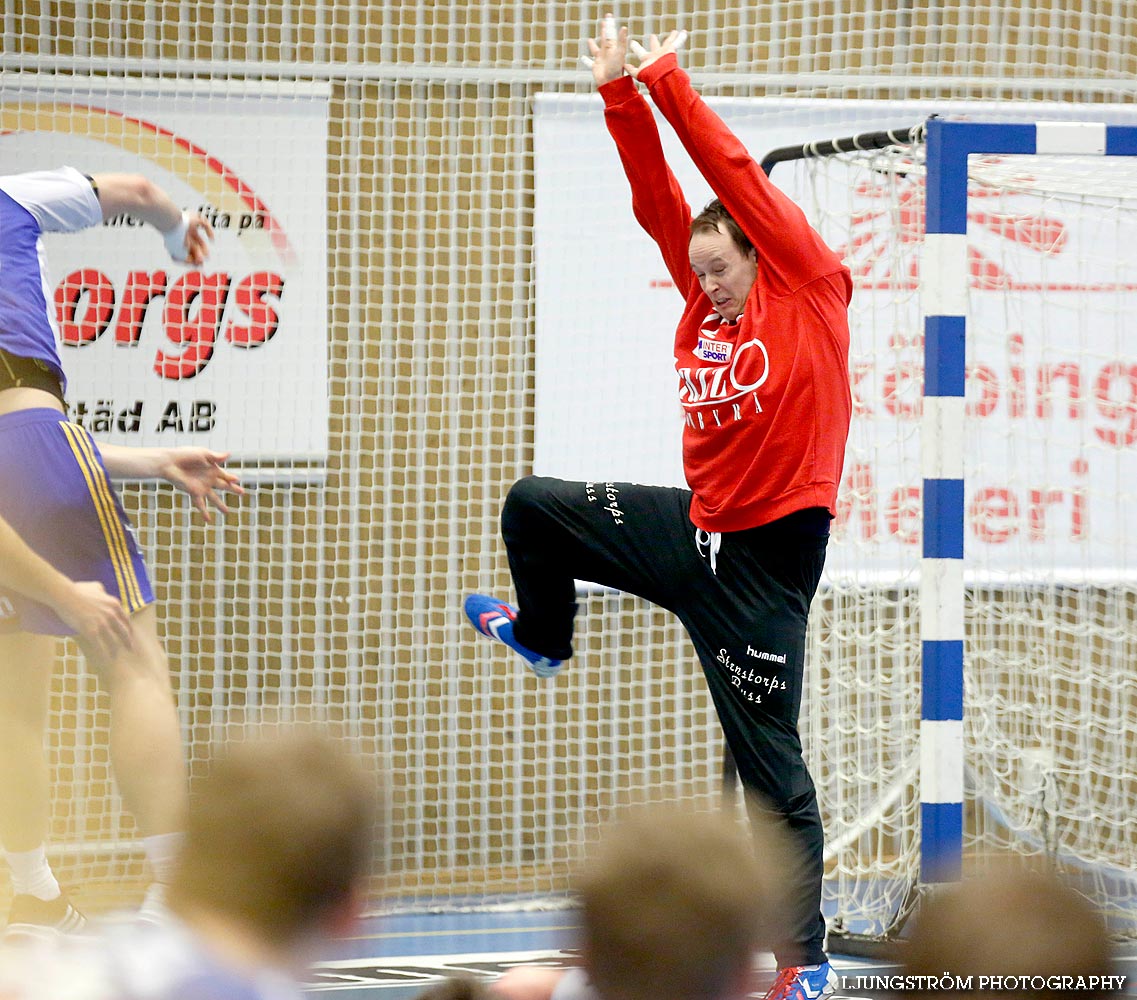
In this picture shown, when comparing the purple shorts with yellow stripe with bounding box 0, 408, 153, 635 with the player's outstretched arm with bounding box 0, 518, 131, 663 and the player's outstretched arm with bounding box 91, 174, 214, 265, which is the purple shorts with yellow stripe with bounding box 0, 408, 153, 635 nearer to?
the player's outstretched arm with bounding box 0, 518, 131, 663

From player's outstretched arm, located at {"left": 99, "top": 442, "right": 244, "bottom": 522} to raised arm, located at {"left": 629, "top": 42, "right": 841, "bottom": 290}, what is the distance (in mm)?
1128

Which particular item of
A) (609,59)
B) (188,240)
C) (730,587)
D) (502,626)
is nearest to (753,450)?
(730,587)

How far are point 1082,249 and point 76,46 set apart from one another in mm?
3485

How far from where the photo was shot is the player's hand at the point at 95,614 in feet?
7.34

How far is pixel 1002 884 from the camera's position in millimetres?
994

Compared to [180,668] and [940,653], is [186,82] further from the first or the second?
[940,653]

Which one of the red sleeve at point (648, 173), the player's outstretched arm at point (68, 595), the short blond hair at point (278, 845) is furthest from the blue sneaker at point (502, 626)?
the short blond hair at point (278, 845)

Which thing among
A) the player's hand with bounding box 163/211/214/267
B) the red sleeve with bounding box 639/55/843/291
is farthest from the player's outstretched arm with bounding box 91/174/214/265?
the red sleeve with bounding box 639/55/843/291

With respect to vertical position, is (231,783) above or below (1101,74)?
below

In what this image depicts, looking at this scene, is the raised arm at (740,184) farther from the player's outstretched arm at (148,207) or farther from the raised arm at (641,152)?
the player's outstretched arm at (148,207)

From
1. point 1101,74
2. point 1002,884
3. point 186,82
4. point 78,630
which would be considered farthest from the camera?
point 1101,74

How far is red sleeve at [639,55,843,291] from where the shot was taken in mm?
2580

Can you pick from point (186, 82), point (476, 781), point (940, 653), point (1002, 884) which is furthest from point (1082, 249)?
point (1002, 884)

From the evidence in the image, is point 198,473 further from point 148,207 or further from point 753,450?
point 753,450
